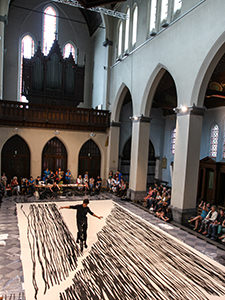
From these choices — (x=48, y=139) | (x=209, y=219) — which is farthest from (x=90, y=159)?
(x=209, y=219)

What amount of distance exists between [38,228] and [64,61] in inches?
521

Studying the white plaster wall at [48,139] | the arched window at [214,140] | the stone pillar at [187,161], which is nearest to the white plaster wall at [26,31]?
the white plaster wall at [48,139]

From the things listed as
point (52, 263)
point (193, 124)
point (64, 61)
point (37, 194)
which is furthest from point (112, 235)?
point (64, 61)

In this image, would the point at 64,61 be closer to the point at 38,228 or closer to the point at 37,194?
the point at 37,194

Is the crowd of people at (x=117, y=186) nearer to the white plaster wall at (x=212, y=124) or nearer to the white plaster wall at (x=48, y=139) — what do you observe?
the white plaster wall at (x=48, y=139)

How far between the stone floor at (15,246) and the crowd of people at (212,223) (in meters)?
0.48

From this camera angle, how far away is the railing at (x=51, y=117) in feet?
51.4

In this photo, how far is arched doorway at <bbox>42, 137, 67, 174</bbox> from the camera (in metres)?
17.2

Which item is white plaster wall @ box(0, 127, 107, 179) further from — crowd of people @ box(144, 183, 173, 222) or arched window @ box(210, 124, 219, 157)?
arched window @ box(210, 124, 219, 157)

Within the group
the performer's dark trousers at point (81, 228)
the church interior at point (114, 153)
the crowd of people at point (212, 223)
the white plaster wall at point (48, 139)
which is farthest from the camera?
the white plaster wall at point (48, 139)

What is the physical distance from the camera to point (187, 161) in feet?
32.5

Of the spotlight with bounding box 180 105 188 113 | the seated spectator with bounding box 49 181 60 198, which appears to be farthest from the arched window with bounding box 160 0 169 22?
the seated spectator with bounding box 49 181 60 198

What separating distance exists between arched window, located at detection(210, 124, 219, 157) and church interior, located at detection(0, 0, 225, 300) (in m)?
0.07

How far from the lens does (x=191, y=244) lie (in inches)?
319
